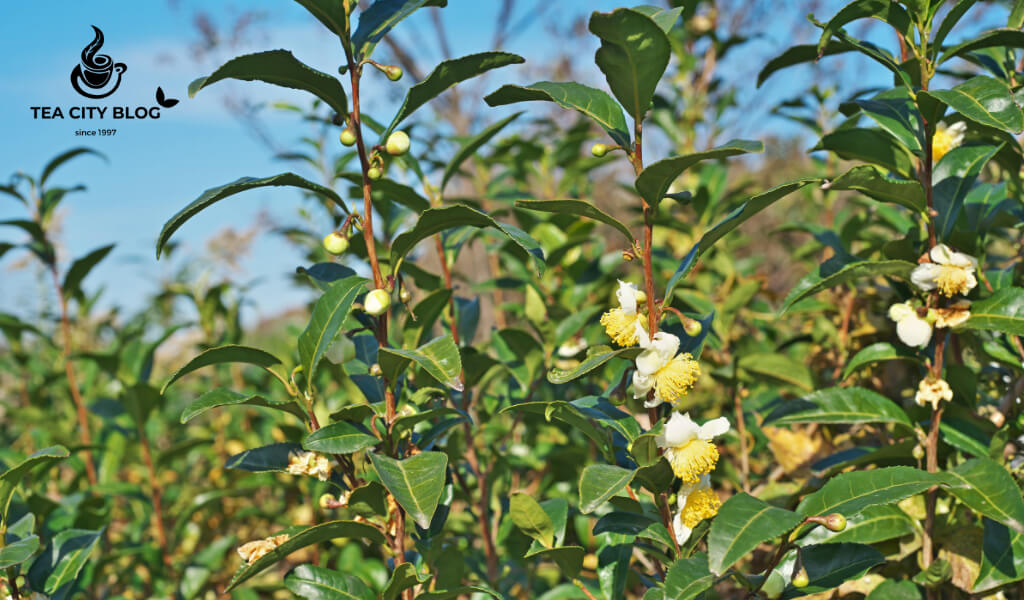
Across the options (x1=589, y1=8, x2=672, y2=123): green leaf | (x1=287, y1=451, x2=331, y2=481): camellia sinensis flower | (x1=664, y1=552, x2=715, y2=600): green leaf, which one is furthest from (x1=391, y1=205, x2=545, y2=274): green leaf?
(x1=664, y1=552, x2=715, y2=600): green leaf

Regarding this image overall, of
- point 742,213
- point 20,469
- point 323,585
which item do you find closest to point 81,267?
point 20,469

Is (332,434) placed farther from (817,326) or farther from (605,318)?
(817,326)

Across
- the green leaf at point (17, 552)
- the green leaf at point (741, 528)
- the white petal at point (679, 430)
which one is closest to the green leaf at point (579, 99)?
the white petal at point (679, 430)

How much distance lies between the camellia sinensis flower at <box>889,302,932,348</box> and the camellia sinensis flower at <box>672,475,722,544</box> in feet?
1.60

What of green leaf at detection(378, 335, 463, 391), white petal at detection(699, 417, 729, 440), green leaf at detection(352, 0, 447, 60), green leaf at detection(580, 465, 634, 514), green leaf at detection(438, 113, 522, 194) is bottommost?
green leaf at detection(580, 465, 634, 514)

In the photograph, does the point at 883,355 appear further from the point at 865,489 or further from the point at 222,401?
the point at 222,401

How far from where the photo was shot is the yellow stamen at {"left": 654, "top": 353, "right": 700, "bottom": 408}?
3.51 ft

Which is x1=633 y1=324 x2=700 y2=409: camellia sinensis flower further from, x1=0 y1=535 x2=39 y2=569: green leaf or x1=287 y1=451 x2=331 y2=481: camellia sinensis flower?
x1=0 y1=535 x2=39 y2=569: green leaf

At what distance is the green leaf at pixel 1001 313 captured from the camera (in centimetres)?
119

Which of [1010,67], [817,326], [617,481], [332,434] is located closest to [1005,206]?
[1010,67]

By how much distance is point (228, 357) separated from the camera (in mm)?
1193

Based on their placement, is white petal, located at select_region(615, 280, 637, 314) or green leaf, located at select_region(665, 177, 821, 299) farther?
white petal, located at select_region(615, 280, 637, 314)

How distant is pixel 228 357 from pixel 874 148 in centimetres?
124

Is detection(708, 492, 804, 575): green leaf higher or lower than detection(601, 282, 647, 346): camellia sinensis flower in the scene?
lower
